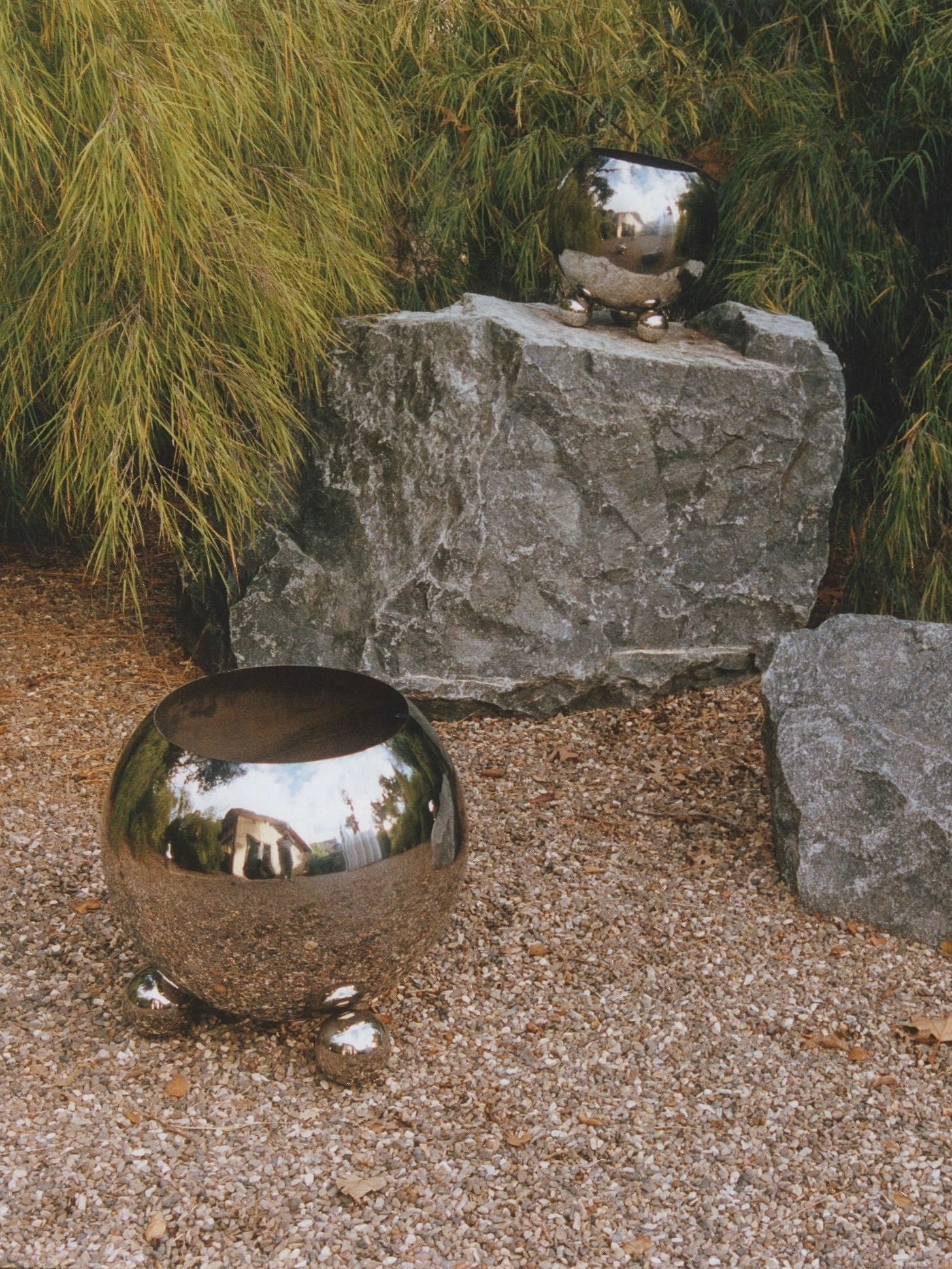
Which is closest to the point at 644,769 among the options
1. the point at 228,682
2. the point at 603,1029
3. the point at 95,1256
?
the point at 603,1029

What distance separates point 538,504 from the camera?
2.46 m

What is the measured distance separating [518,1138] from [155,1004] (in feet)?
1.59

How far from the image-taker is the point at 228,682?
1747mm

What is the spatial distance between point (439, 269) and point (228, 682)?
146 centimetres

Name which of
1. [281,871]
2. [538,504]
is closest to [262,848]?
[281,871]

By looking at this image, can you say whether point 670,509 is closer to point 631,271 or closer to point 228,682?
point 631,271

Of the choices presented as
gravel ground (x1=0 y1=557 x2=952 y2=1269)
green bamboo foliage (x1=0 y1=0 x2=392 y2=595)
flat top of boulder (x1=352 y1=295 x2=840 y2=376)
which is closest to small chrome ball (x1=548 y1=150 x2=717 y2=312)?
flat top of boulder (x1=352 y1=295 x2=840 y2=376)

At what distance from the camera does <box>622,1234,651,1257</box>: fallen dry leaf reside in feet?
4.43

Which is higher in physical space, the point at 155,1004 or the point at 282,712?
the point at 282,712

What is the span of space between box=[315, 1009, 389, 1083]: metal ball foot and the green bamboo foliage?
42.7 inches

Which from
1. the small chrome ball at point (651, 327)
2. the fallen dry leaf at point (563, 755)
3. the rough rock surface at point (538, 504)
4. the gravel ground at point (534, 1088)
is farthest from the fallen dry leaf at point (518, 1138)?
the small chrome ball at point (651, 327)

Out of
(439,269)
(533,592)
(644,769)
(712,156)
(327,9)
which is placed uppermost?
(327,9)

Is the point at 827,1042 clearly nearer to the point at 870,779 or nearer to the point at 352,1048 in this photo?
the point at 870,779

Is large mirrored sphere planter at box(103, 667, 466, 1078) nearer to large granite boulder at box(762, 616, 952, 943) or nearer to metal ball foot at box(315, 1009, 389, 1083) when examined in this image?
metal ball foot at box(315, 1009, 389, 1083)
